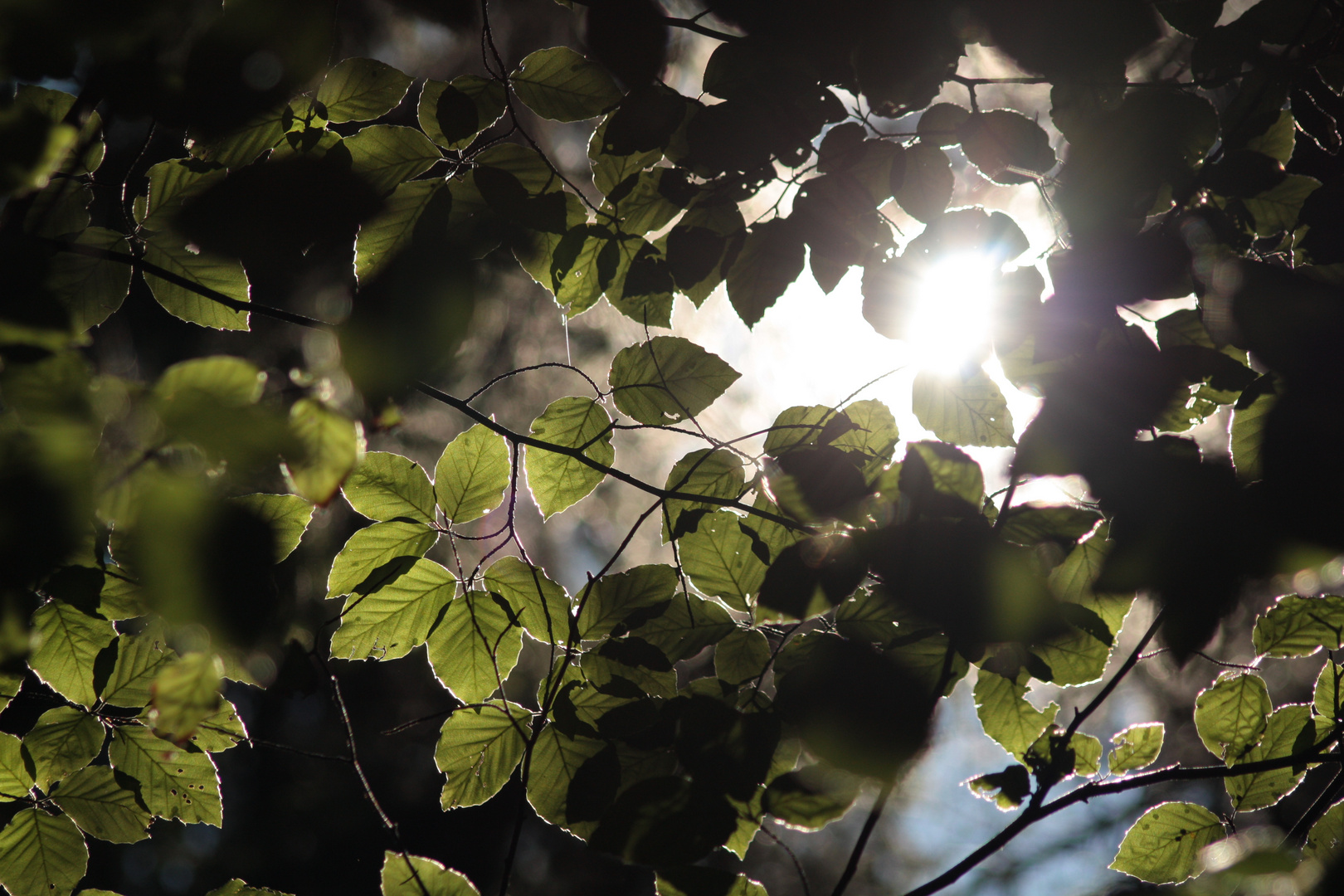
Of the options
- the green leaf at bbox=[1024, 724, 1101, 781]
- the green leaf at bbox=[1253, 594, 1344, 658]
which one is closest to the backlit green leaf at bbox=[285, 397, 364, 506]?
the green leaf at bbox=[1024, 724, 1101, 781]

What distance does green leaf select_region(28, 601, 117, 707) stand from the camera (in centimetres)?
86

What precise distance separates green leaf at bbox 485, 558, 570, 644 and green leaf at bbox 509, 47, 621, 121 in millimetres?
575

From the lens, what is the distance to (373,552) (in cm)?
87

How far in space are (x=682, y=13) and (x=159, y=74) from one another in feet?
2.15

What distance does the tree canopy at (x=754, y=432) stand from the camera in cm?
65

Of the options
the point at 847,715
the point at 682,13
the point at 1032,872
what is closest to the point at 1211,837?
the point at 847,715

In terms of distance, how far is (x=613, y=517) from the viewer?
4.72 meters

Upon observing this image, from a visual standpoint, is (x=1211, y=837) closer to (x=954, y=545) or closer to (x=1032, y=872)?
(x=954, y=545)

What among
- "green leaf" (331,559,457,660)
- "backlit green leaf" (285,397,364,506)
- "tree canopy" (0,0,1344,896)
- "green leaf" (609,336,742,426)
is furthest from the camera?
"green leaf" (609,336,742,426)

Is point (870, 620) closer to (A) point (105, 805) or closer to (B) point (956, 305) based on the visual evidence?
(B) point (956, 305)

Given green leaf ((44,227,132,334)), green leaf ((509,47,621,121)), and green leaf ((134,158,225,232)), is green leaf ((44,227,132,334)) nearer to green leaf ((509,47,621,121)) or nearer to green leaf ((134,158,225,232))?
green leaf ((134,158,225,232))

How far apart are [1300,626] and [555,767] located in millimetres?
971

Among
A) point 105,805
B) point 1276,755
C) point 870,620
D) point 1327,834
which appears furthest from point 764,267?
point 105,805

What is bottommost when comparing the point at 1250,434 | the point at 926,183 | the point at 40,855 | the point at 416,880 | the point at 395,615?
the point at 40,855
